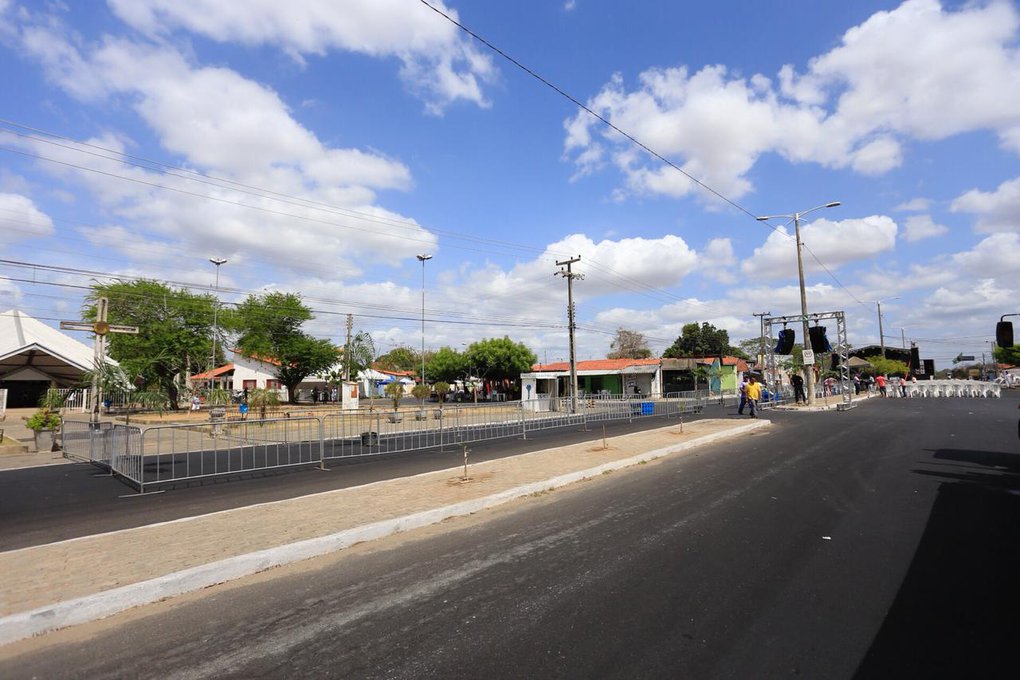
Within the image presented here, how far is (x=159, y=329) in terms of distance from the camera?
1608 inches

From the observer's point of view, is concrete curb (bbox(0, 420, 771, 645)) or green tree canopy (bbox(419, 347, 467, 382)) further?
green tree canopy (bbox(419, 347, 467, 382))

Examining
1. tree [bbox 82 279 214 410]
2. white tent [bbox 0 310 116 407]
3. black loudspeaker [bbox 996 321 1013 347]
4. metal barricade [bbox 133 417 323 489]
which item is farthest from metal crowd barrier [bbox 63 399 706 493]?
white tent [bbox 0 310 116 407]

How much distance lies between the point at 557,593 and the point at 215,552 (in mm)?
3623

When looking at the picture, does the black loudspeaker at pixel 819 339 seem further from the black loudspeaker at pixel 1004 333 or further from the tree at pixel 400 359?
the tree at pixel 400 359

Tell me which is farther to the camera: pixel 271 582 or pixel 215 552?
pixel 215 552

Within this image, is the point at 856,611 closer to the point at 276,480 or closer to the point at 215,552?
the point at 215,552

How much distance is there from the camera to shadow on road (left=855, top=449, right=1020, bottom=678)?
3.20 meters

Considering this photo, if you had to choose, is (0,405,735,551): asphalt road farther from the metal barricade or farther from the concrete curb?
the concrete curb

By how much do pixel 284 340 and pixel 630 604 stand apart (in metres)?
53.9

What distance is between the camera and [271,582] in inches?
196

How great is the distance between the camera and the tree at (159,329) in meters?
37.0

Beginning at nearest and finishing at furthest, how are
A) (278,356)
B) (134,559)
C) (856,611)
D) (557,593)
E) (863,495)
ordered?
(856,611)
(557,593)
(134,559)
(863,495)
(278,356)

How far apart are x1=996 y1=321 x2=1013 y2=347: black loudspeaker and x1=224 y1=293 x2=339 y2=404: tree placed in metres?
50.7

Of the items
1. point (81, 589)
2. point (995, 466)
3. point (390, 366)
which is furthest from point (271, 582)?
point (390, 366)
